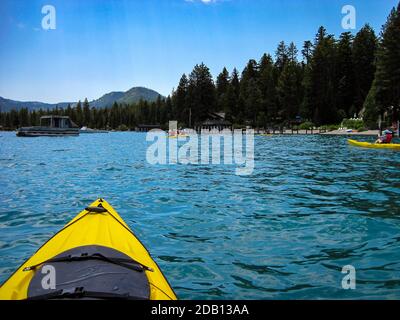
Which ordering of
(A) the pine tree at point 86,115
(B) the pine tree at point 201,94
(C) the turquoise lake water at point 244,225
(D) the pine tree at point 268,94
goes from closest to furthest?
1. (C) the turquoise lake water at point 244,225
2. (D) the pine tree at point 268,94
3. (B) the pine tree at point 201,94
4. (A) the pine tree at point 86,115

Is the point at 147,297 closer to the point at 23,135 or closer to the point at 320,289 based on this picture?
the point at 320,289

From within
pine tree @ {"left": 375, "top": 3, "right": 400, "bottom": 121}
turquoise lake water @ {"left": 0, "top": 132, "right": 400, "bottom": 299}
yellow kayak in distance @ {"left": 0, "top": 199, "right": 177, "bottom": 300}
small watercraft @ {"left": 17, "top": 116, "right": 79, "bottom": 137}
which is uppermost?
pine tree @ {"left": 375, "top": 3, "right": 400, "bottom": 121}

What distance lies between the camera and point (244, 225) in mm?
8773

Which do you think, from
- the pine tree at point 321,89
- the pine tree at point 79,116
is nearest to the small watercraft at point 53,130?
the pine tree at point 321,89

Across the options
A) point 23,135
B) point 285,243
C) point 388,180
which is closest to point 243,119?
point 23,135

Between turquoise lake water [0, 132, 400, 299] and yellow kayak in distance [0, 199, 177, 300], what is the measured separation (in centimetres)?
126

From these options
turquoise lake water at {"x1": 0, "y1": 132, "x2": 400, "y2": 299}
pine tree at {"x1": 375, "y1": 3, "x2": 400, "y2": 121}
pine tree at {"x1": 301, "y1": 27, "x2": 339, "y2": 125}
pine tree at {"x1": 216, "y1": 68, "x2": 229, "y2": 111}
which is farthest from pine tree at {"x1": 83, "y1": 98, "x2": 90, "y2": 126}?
turquoise lake water at {"x1": 0, "y1": 132, "x2": 400, "y2": 299}

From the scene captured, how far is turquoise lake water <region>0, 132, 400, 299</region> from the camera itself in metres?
5.68

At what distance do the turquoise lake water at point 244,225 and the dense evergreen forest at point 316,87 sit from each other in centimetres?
5463

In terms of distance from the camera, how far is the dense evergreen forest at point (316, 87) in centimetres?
6431

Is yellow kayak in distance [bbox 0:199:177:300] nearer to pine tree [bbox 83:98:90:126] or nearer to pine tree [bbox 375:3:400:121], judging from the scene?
pine tree [bbox 375:3:400:121]

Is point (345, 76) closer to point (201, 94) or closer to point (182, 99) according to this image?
point (201, 94)

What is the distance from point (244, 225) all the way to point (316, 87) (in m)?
90.5

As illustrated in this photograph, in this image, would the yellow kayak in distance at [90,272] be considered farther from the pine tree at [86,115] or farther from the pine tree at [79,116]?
the pine tree at [86,115]
